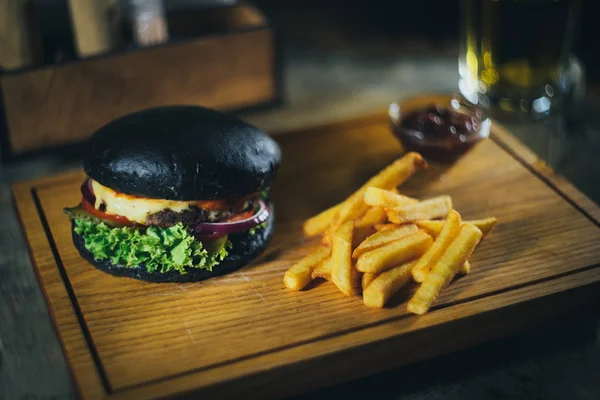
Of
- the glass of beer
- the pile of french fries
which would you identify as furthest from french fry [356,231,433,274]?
the glass of beer

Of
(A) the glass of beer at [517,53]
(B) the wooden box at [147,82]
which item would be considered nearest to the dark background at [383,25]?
(A) the glass of beer at [517,53]

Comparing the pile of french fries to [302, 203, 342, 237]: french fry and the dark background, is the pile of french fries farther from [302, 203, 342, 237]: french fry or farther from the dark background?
the dark background

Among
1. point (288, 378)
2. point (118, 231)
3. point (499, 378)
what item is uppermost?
point (118, 231)

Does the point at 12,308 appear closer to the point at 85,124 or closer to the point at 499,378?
the point at 85,124

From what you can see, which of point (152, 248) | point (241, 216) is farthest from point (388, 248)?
point (152, 248)

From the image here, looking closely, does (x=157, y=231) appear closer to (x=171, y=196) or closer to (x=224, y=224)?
(x=171, y=196)

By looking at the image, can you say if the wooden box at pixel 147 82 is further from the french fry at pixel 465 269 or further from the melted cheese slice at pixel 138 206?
the french fry at pixel 465 269

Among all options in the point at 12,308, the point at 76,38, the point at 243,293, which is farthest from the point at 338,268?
the point at 76,38
